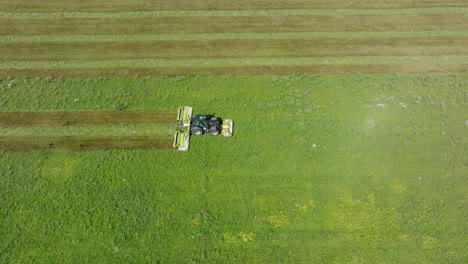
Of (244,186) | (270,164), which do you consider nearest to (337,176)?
(270,164)

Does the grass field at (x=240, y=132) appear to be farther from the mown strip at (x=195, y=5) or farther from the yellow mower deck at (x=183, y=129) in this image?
the yellow mower deck at (x=183, y=129)

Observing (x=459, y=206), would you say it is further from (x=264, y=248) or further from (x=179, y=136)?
(x=179, y=136)

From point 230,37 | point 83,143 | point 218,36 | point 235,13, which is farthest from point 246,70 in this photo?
point 83,143

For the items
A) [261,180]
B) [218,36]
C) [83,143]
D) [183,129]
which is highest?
[218,36]

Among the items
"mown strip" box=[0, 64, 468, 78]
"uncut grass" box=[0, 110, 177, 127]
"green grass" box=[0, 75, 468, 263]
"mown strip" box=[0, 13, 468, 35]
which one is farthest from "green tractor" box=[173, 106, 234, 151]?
"mown strip" box=[0, 13, 468, 35]

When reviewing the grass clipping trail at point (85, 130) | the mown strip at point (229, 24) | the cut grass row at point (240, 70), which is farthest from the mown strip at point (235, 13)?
the grass clipping trail at point (85, 130)

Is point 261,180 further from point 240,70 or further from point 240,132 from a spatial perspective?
point 240,70
